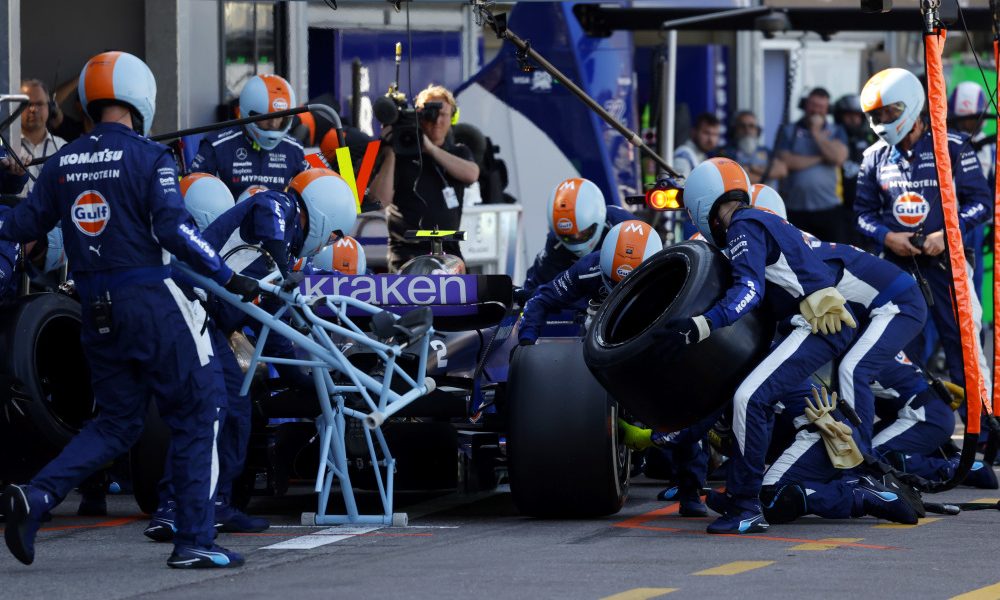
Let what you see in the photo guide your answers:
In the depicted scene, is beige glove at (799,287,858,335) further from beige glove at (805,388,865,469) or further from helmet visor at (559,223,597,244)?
helmet visor at (559,223,597,244)

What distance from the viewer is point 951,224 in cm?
1001

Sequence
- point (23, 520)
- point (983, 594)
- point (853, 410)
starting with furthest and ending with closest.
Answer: point (853, 410) < point (23, 520) < point (983, 594)

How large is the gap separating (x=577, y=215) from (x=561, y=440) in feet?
8.27

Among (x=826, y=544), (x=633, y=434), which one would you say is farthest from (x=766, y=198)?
(x=826, y=544)

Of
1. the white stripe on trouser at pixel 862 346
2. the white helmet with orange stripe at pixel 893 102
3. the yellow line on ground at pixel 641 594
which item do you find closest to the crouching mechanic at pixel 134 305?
the yellow line on ground at pixel 641 594

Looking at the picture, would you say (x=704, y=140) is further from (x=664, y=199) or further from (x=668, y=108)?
(x=664, y=199)

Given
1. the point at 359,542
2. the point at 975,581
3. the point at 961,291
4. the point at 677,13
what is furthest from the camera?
the point at 677,13

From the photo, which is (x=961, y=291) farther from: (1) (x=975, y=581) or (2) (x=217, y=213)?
(2) (x=217, y=213)

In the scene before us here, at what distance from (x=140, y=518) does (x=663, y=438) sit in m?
2.48

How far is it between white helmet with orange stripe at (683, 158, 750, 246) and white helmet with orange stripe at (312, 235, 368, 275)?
227 centimetres

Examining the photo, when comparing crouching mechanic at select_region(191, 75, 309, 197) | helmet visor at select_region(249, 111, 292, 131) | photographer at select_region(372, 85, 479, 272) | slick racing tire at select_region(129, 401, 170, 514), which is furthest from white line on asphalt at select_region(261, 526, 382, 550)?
photographer at select_region(372, 85, 479, 272)

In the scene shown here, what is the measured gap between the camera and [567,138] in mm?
16719

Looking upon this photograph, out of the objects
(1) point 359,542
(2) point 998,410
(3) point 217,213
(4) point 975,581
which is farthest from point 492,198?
(4) point 975,581

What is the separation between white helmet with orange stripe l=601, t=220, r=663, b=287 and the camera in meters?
10.3
